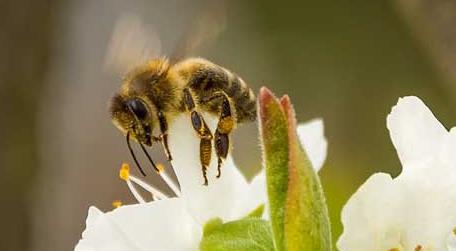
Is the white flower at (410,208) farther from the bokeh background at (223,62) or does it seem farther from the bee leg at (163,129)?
the bokeh background at (223,62)

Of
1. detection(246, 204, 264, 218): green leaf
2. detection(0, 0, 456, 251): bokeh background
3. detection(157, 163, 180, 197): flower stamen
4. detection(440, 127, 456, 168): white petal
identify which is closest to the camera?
detection(440, 127, 456, 168): white petal

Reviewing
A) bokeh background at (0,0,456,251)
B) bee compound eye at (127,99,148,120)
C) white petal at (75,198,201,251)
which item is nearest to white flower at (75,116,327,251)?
white petal at (75,198,201,251)

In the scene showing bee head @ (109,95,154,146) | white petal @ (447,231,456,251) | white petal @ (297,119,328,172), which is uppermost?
bee head @ (109,95,154,146)

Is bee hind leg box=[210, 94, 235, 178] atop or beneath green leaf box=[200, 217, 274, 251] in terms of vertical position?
atop

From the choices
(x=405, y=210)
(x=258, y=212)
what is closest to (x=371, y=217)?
(x=405, y=210)

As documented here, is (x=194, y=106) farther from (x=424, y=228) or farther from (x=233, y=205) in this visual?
(x=424, y=228)

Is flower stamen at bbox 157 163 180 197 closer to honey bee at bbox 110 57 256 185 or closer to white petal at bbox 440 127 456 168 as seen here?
honey bee at bbox 110 57 256 185

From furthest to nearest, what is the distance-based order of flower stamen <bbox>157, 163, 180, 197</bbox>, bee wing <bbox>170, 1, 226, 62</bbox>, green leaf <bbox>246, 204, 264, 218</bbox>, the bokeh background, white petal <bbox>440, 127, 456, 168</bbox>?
the bokeh background
bee wing <bbox>170, 1, 226, 62</bbox>
flower stamen <bbox>157, 163, 180, 197</bbox>
green leaf <bbox>246, 204, 264, 218</bbox>
white petal <bbox>440, 127, 456, 168</bbox>
